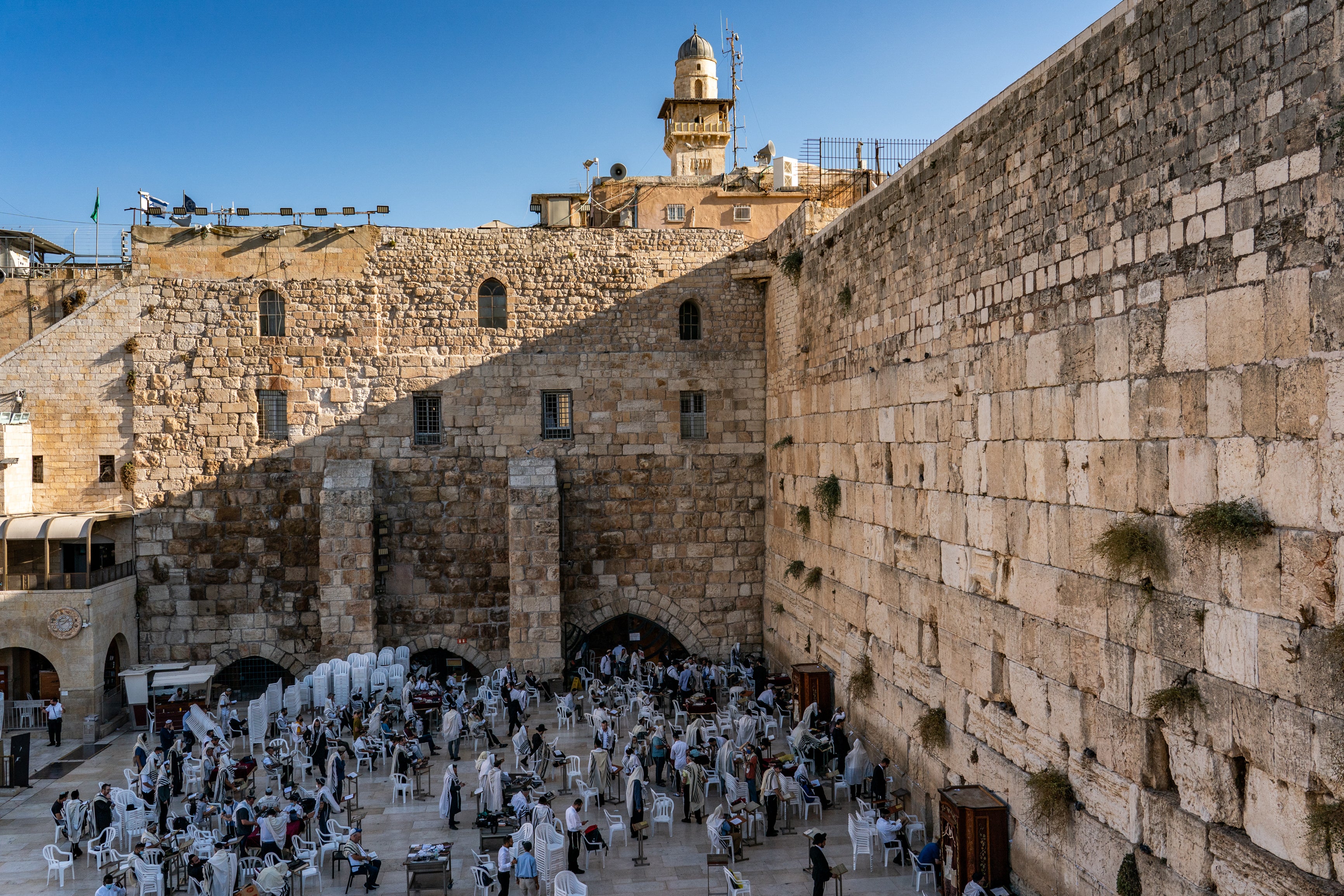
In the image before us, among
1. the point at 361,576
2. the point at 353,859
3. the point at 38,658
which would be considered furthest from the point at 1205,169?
the point at 38,658

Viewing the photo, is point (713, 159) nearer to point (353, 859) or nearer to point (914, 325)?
point (914, 325)

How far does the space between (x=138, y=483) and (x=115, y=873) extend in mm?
8935

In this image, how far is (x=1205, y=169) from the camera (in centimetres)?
608

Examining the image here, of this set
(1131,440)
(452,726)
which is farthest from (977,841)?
(452,726)

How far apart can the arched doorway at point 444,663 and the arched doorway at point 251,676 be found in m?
2.14

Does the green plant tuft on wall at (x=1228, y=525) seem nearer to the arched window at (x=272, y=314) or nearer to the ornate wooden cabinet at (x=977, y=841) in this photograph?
the ornate wooden cabinet at (x=977, y=841)

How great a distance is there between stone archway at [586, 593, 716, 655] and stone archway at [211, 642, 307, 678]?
5.03m

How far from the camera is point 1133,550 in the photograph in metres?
6.69

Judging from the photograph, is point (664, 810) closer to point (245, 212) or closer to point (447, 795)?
point (447, 795)

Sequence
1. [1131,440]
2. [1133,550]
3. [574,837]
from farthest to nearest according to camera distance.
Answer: [574,837], [1131,440], [1133,550]

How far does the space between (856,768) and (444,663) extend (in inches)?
342

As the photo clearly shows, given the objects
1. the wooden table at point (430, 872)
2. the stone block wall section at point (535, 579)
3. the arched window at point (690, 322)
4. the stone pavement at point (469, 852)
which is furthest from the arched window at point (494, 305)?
the wooden table at point (430, 872)

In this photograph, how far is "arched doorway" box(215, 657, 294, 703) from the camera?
16906 millimetres

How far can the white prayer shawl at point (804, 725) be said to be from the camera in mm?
12242
